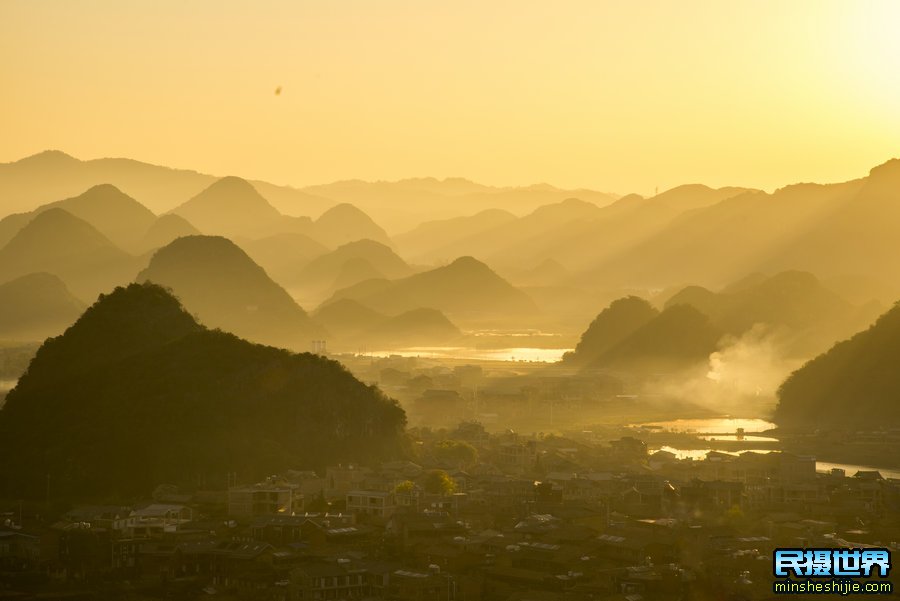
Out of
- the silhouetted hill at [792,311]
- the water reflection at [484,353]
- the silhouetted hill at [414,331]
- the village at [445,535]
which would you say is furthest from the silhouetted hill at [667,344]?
the village at [445,535]

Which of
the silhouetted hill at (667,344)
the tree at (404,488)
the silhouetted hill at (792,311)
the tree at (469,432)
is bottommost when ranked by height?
the tree at (404,488)

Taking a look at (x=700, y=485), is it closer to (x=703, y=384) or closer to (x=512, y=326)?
(x=703, y=384)

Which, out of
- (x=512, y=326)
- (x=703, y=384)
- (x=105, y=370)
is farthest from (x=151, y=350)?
(x=512, y=326)

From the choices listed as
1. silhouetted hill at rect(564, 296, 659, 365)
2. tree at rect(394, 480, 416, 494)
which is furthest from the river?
silhouetted hill at rect(564, 296, 659, 365)

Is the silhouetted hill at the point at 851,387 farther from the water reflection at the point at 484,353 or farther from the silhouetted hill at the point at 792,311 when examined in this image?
the water reflection at the point at 484,353

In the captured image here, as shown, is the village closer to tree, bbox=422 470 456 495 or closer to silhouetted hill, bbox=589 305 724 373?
tree, bbox=422 470 456 495

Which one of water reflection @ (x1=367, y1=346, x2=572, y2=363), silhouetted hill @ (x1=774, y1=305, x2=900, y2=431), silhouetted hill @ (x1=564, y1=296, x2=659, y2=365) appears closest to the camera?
silhouetted hill @ (x1=774, y1=305, x2=900, y2=431)
